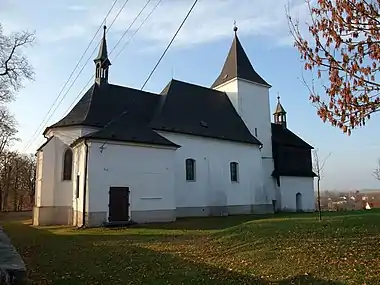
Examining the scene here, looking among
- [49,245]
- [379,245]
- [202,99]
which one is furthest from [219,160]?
[379,245]

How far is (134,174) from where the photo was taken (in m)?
23.7

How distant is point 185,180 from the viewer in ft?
95.0

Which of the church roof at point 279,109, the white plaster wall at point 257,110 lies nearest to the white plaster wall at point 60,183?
the white plaster wall at point 257,110

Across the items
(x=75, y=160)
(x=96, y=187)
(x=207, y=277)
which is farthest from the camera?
(x=75, y=160)

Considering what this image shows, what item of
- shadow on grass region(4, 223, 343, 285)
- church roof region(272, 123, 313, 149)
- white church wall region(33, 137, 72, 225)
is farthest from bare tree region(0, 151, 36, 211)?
shadow on grass region(4, 223, 343, 285)

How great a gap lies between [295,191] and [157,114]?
57.5 ft

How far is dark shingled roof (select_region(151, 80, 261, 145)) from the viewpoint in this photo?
29656mm

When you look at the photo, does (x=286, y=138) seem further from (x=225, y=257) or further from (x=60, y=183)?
(x=225, y=257)

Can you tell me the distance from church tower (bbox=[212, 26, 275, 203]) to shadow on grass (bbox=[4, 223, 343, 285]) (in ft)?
76.5

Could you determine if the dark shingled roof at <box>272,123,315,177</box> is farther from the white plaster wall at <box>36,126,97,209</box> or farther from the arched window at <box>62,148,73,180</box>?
the arched window at <box>62,148,73,180</box>

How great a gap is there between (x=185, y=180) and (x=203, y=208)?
2831 mm

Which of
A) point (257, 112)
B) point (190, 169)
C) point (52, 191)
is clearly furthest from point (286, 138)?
point (52, 191)

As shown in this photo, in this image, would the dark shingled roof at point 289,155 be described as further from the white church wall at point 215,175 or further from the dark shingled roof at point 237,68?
the dark shingled roof at point 237,68

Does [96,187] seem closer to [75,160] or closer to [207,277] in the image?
[75,160]
